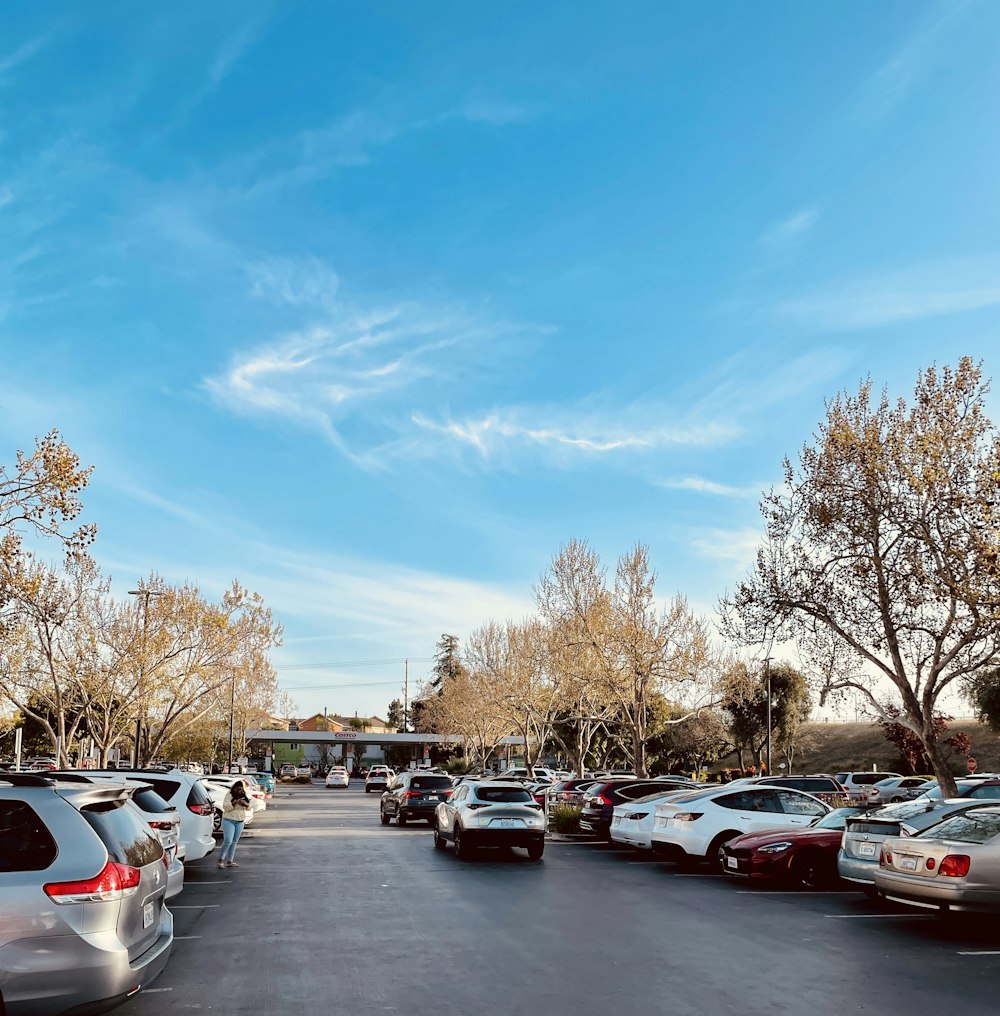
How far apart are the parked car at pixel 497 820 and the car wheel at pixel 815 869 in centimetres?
624

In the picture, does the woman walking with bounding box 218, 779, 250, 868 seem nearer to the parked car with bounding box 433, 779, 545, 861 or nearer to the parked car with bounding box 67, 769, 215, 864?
the parked car with bounding box 67, 769, 215, 864

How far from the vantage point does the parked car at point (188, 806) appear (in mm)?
16812

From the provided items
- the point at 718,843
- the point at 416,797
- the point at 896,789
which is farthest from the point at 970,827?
the point at 896,789

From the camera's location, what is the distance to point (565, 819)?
2847 cm

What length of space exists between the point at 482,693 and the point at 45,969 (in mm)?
58228

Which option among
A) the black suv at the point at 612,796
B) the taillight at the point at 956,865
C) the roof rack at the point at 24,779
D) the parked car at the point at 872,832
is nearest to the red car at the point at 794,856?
the parked car at the point at 872,832

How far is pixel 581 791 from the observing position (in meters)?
32.3

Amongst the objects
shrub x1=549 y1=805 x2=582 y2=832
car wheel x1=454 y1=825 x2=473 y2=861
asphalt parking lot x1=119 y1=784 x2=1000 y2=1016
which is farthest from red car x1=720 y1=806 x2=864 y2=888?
shrub x1=549 y1=805 x2=582 y2=832

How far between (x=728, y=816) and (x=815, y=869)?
2.42m

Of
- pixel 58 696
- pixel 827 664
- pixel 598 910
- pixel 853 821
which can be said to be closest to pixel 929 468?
pixel 827 664

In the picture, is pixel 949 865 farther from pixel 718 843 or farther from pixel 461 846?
pixel 461 846

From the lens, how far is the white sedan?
20.3 m

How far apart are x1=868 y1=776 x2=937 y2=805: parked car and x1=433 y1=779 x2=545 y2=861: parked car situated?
14654 millimetres

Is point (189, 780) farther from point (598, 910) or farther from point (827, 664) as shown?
point (827, 664)
